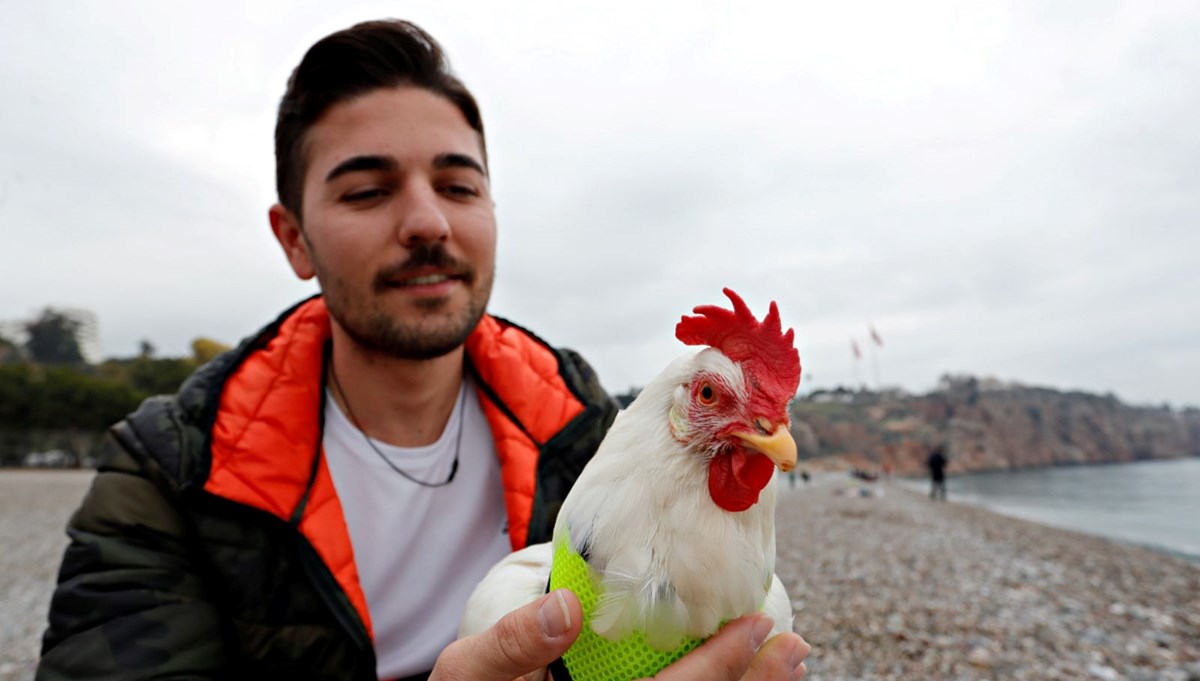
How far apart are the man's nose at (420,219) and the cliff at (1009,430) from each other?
3227 cm

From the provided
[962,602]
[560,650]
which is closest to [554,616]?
[560,650]

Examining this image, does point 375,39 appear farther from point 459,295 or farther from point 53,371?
point 53,371

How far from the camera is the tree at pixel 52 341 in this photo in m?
60.2

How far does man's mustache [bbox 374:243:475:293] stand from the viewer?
2.11 m

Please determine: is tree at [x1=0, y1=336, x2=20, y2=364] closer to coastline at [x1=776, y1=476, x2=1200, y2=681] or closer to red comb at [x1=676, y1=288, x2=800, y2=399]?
coastline at [x1=776, y1=476, x2=1200, y2=681]

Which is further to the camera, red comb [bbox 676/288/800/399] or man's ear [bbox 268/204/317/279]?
man's ear [bbox 268/204/317/279]

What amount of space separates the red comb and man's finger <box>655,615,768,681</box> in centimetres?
51

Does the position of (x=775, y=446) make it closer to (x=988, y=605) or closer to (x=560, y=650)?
(x=560, y=650)

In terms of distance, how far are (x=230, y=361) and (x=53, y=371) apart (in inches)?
1962

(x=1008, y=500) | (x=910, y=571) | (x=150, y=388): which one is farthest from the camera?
(x=150, y=388)

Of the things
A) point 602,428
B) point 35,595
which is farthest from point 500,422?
point 35,595

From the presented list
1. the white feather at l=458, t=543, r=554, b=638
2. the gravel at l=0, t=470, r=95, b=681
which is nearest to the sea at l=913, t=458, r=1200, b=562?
the white feather at l=458, t=543, r=554, b=638

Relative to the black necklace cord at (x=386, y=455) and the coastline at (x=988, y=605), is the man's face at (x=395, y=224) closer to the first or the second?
the black necklace cord at (x=386, y=455)

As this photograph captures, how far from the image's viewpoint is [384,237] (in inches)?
82.7
